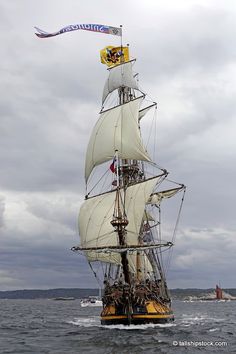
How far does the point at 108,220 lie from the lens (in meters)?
54.5

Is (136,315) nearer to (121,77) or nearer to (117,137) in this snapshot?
(117,137)

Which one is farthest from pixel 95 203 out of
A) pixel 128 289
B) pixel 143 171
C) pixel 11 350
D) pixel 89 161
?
pixel 11 350

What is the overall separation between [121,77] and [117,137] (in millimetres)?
9911

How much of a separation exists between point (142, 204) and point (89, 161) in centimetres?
1025

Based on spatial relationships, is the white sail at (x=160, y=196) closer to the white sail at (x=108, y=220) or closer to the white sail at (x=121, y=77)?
the white sail at (x=108, y=220)

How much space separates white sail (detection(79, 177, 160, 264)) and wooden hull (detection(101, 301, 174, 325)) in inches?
263

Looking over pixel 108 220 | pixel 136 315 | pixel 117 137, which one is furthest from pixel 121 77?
pixel 136 315

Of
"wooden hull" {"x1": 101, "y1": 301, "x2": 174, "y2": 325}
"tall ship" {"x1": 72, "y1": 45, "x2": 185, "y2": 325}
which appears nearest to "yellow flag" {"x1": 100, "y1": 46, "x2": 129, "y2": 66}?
"tall ship" {"x1": 72, "y1": 45, "x2": 185, "y2": 325}

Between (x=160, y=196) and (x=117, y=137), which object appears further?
(x=160, y=196)

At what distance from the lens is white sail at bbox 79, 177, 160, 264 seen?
174 ft

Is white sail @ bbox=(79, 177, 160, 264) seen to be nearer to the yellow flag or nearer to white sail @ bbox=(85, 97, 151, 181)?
white sail @ bbox=(85, 97, 151, 181)

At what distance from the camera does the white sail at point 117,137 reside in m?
56.6

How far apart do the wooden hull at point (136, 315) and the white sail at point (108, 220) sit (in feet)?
21.9

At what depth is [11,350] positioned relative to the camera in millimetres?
32500
